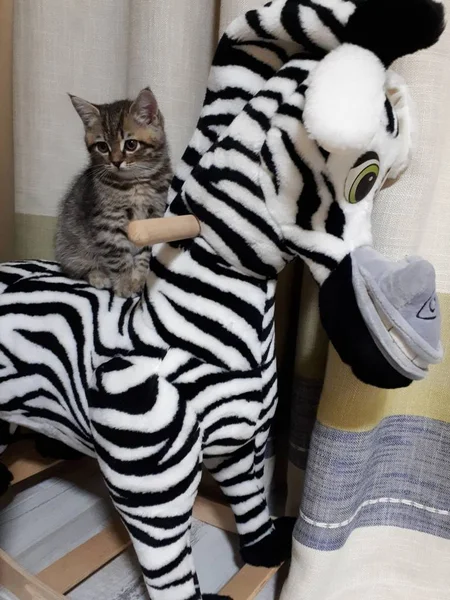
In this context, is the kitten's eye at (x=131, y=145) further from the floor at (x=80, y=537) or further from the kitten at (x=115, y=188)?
the floor at (x=80, y=537)

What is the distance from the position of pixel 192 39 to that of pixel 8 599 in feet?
2.64

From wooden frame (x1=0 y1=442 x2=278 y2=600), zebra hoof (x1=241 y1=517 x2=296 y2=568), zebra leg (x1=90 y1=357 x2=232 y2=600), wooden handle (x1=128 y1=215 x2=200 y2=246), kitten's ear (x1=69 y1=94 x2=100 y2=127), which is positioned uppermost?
kitten's ear (x1=69 y1=94 x2=100 y2=127)

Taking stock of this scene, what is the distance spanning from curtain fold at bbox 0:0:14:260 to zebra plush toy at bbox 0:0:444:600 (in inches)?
14.4

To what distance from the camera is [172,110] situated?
30.6 inches

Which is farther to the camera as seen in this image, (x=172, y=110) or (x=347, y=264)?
(x=172, y=110)

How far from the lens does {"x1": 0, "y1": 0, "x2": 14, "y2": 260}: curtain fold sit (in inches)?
33.4

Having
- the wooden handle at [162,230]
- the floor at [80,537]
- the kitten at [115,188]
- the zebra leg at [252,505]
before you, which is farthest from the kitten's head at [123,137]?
the floor at [80,537]

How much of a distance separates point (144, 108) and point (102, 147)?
0.33 feet

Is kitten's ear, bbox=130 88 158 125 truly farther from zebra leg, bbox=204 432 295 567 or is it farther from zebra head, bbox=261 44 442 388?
zebra leg, bbox=204 432 295 567

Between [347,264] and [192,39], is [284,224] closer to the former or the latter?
[347,264]

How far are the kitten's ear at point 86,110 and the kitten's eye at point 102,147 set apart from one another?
3 cm

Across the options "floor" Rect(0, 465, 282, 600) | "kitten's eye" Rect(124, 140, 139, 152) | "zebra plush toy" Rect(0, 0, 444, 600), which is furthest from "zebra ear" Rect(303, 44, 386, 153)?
"floor" Rect(0, 465, 282, 600)

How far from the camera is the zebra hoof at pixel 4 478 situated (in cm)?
83

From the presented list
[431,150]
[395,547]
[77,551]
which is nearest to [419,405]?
[395,547]
